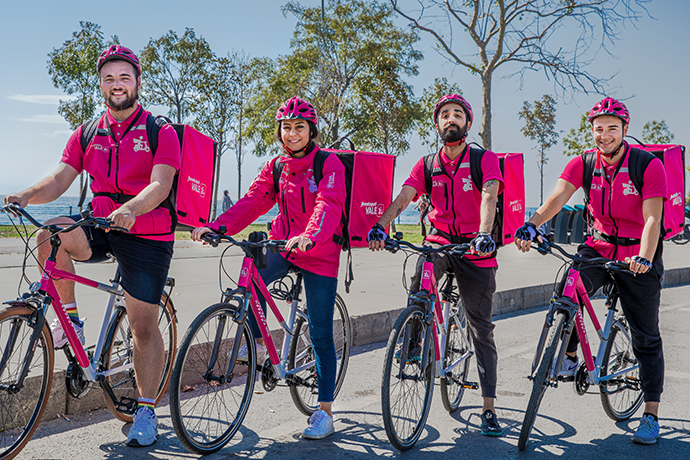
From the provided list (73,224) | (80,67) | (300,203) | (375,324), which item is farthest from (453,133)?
(80,67)

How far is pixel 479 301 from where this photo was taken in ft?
12.9

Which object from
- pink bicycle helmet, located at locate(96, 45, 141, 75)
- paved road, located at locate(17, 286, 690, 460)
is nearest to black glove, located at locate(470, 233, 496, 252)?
paved road, located at locate(17, 286, 690, 460)

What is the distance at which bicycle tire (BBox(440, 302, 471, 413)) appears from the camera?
13.3 feet

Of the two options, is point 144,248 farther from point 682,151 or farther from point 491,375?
point 682,151

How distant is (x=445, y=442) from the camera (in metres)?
3.69

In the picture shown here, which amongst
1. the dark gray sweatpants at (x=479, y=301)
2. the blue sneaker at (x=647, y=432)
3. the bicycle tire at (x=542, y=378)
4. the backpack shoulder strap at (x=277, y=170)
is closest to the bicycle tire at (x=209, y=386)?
the backpack shoulder strap at (x=277, y=170)

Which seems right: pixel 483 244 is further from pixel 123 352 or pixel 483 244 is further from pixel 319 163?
pixel 123 352

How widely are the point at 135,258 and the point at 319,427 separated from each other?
1436mm

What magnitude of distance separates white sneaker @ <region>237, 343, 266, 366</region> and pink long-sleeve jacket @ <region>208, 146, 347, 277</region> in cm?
54

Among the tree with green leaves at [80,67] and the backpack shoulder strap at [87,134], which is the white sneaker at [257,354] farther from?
the tree with green leaves at [80,67]

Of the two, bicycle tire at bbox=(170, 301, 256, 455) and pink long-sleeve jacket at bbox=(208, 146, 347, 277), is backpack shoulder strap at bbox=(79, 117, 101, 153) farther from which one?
bicycle tire at bbox=(170, 301, 256, 455)

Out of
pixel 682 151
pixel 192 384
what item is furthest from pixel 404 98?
pixel 192 384

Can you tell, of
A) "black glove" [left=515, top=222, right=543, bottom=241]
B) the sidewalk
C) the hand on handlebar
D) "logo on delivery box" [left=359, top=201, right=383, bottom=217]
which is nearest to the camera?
the hand on handlebar

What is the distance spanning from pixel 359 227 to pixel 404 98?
21.7m
